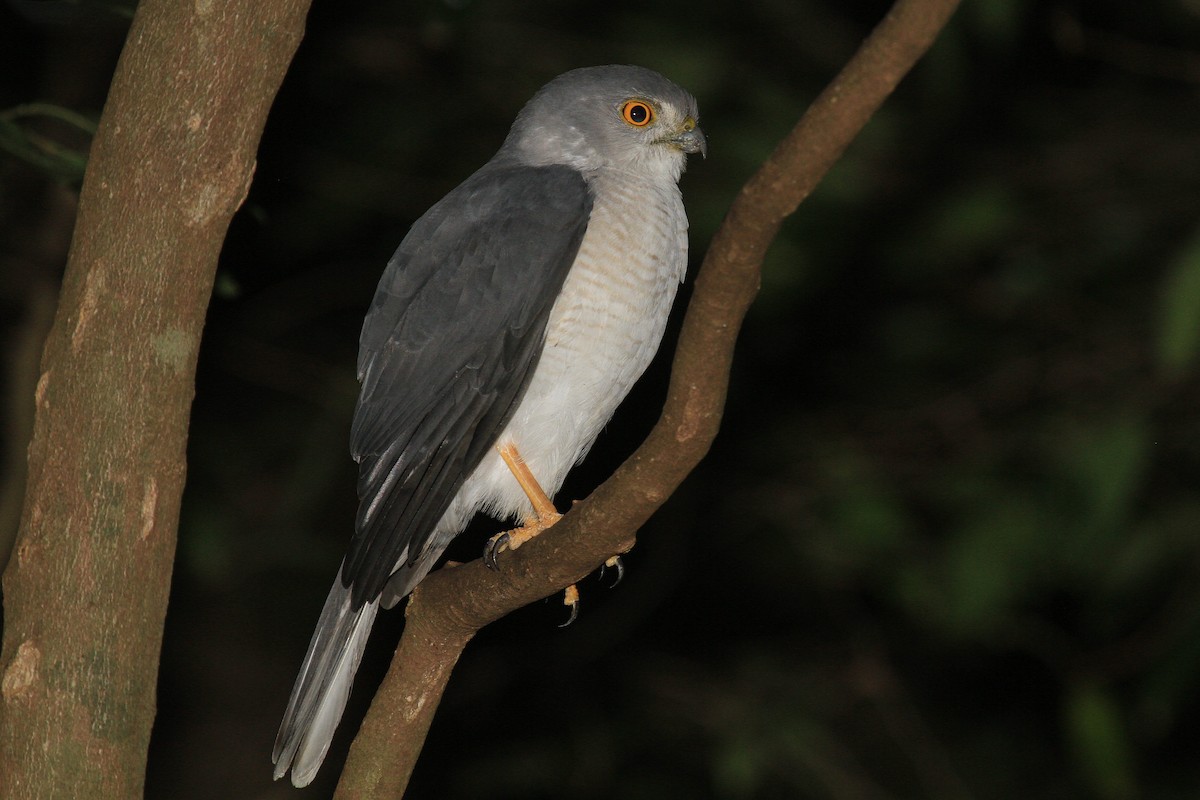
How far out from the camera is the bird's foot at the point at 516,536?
3031mm

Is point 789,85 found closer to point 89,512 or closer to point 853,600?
point 853,600

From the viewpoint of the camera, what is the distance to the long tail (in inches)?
123

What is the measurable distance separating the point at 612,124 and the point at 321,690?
1911 millimetres

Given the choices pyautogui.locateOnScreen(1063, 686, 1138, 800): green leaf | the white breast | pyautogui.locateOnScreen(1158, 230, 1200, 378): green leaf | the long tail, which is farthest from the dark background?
the long tail

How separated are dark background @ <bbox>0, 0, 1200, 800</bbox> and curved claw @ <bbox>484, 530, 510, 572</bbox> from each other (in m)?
2.52

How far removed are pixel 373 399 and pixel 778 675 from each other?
3.85 meters

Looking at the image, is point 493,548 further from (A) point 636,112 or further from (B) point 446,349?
(A) point 636,112

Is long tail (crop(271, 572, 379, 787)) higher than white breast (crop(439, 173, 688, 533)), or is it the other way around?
white breast (crop(439, 173, 688, 533))

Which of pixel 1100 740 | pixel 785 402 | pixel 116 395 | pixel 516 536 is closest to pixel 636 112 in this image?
pixel 516 536

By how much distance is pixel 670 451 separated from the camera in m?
2.31

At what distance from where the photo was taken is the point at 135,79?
8.11 ft

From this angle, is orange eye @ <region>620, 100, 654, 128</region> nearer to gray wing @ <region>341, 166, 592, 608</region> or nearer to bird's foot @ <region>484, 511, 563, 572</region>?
gray wing @ <region>341, 166, 592, 608</region>

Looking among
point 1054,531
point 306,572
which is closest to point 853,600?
point 1054,531

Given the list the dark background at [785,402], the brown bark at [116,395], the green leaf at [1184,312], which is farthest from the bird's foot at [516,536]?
the dark background at [785,402]
